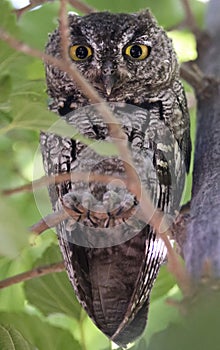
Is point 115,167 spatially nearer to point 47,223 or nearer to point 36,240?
point 36,240

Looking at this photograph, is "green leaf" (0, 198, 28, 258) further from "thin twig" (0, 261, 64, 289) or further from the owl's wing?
the owl's wing

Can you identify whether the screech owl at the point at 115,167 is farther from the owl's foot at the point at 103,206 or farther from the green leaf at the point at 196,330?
the green leaf at the point at 196,330

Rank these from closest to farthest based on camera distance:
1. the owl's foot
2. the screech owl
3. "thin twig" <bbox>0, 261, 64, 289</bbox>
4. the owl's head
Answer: "thin twig" <bbox>0, 261, 64, 289</bbox> → the owl's foot → the screech owl → the owl's head

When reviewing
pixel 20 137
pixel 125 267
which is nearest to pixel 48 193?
pixel 125 267

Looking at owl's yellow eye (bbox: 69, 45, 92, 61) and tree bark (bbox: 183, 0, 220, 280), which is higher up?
owl's yellow eye (bbox: 69, 45, 92, 61)

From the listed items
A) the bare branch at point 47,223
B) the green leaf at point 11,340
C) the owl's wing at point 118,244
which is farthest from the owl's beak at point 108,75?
the green leaf at point 11,340

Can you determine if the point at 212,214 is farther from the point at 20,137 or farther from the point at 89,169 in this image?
the point at 89,169

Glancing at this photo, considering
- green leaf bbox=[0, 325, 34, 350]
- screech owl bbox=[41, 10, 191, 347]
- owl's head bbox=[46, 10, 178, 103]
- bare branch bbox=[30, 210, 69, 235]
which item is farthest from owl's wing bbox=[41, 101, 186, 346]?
green leaf bbox=[0, 325, 34, 350]

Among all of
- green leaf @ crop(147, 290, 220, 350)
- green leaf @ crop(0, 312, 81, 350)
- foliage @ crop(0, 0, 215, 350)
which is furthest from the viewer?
green leaf @ crop(0, 312, 81, 350)
